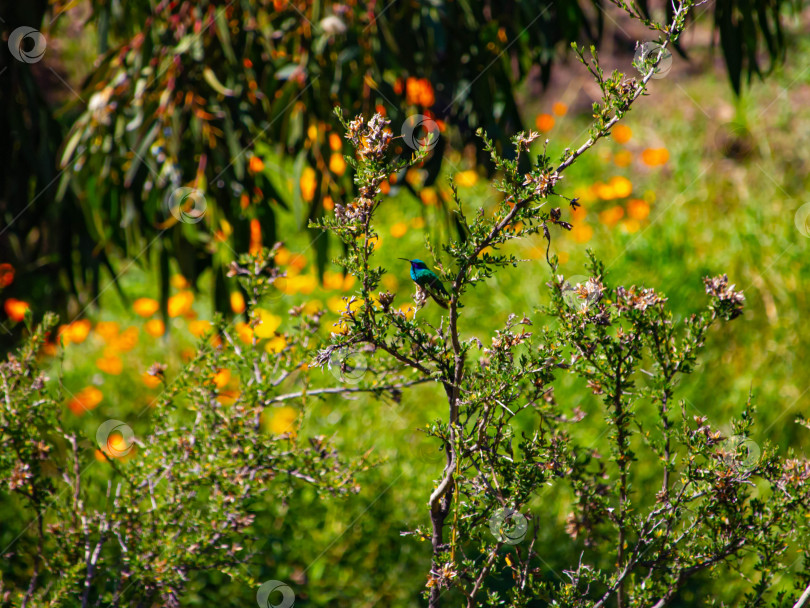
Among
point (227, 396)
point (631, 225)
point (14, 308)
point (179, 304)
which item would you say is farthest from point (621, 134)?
point (227, 396)

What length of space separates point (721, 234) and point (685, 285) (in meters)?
0.91

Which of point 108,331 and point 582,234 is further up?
point 582,234

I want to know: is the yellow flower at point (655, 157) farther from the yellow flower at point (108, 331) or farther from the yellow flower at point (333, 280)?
the yellow flower at point (108, 331)

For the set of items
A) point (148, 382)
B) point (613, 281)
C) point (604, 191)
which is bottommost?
point (148, 382)

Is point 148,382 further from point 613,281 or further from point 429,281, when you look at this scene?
point 429,281

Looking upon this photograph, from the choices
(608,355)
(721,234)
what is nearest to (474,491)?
(608,355)

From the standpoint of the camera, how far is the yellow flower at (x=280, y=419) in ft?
11.1

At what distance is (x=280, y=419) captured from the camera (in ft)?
11.4

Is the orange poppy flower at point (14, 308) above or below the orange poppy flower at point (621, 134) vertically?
below

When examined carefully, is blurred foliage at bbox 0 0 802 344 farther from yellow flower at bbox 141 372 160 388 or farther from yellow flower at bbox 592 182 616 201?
yellow flower at bbox 592 182 616 201

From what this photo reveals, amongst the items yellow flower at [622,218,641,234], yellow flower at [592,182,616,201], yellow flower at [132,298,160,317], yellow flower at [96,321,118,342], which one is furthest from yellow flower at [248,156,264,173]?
yellow flower at [592,182,616,201]

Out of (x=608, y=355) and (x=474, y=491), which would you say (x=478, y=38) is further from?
(x=474, y=491)

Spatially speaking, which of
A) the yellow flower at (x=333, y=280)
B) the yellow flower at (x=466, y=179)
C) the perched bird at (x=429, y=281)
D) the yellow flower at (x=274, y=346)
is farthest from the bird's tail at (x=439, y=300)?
the yellow flower at (x=466, y=179)

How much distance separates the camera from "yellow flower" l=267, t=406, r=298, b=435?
337 cm
